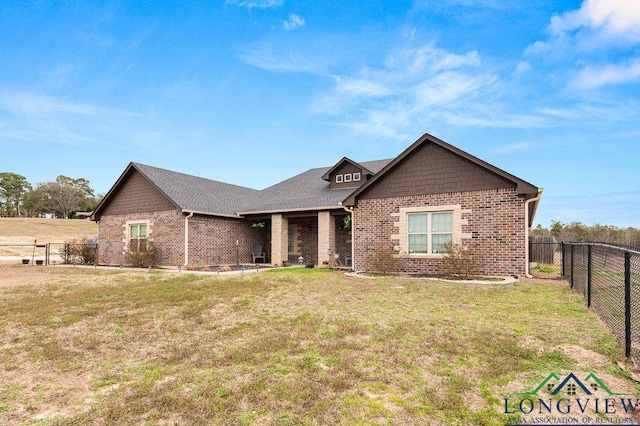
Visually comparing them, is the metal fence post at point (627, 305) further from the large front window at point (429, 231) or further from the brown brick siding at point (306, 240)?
the brown brick siding at point (306, 240)

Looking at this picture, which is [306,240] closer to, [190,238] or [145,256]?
[190,238]

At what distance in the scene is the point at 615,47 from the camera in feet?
49.0

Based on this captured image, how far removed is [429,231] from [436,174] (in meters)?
2.22

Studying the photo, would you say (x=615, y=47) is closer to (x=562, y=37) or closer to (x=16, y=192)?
(x=562, y=37)

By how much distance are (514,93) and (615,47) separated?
4060 millimetres

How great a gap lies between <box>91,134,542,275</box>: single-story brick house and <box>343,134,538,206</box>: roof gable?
4 centimetres

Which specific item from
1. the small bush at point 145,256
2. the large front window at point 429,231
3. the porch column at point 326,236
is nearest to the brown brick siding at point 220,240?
the small bush at point 145,256

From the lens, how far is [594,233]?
109 feet

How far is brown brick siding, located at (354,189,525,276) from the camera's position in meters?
Answer: 12.3

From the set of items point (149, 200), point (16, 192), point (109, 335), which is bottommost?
point (109, 335)

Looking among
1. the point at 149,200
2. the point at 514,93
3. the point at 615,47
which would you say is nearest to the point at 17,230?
the point at 149,200

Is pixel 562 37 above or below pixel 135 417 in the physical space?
above

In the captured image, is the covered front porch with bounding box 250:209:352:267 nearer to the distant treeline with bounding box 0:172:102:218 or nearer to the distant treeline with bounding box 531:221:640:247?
the distant treeline with bounding box 531:221:640:247

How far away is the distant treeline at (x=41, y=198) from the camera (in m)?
78.1
